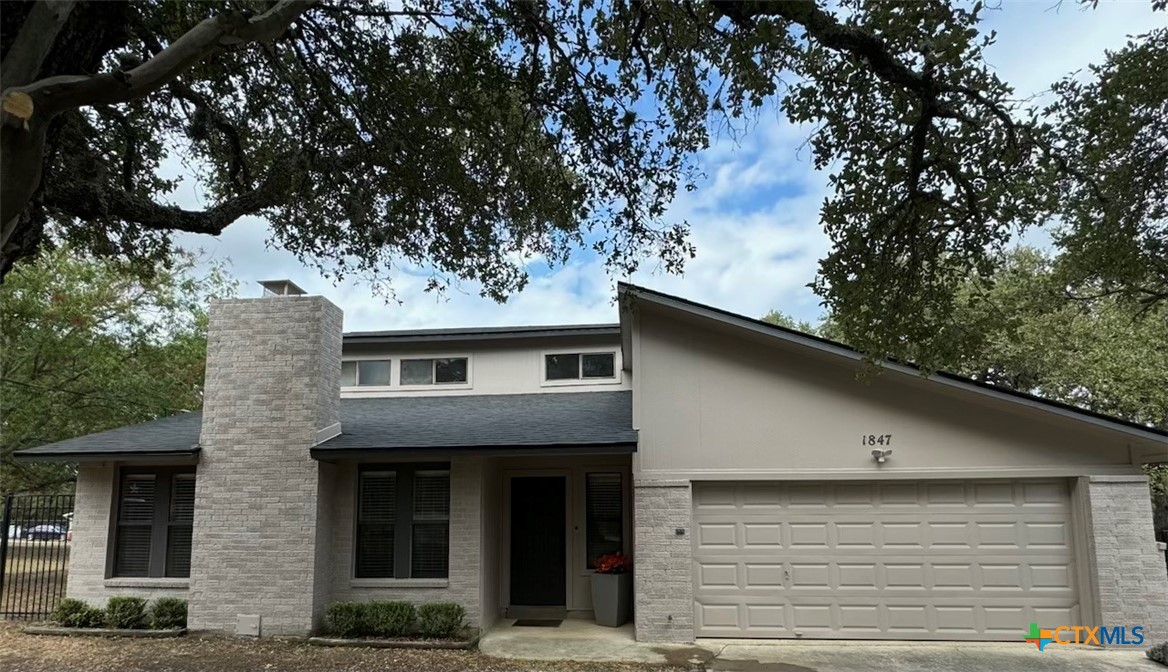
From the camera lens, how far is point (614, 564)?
433 inches

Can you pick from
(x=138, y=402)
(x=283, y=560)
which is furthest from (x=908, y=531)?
(x=138, y=402)

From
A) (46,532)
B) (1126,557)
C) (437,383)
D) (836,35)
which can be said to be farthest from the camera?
(437,383)

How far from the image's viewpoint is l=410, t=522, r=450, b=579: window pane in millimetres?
10547

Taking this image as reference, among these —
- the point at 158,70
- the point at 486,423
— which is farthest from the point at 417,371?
the point at 158,70

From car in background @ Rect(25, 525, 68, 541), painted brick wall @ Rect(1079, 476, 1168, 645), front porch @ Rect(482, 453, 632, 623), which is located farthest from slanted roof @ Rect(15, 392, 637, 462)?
painted brick wall @ Rect(1079, 476, 1168, 645)

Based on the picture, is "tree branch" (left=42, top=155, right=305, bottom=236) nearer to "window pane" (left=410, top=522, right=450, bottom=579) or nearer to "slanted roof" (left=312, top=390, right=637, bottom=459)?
"slanted roof" (left=312, top=390, right=637, bottom=459)

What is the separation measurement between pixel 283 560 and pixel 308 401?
2240 millimetres

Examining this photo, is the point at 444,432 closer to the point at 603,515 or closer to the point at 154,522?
the point at 603,515

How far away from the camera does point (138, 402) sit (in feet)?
60.8

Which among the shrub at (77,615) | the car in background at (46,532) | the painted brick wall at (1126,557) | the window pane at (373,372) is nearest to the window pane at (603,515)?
the window pane at (373,372)

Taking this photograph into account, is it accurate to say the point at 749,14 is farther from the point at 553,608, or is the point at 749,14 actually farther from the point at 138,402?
the point at 138,402

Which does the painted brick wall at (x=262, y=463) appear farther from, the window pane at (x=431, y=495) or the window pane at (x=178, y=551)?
the window pane at (x=431, y=495)

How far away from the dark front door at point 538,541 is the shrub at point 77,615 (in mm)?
6004

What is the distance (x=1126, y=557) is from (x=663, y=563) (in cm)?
596
